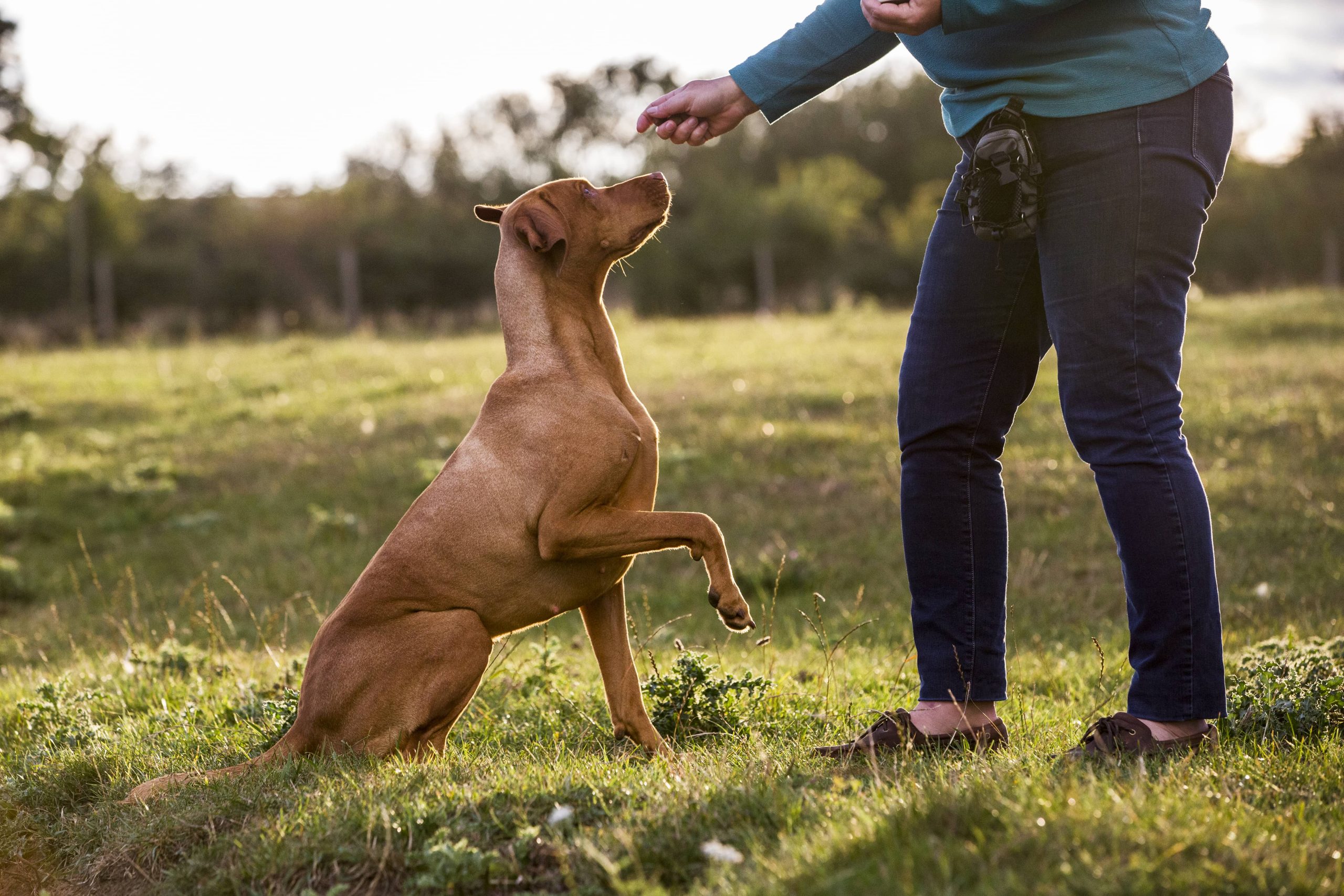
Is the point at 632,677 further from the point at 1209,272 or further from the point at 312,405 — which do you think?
the point at 1209,272

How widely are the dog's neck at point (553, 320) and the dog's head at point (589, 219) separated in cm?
3

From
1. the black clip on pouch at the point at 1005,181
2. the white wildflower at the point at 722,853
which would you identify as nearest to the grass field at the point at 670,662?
the white wildflower at the point at 722,853

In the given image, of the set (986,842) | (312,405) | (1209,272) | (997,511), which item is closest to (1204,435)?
(997,511)

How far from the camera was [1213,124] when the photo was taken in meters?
2.73

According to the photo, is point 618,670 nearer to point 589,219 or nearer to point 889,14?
point 589,219

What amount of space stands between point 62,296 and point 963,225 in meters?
33.0

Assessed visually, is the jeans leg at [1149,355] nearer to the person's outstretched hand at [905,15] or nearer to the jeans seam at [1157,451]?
the jeans seam at [1157,451]

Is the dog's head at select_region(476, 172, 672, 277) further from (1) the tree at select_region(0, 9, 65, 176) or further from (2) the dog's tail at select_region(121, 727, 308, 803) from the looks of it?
(1) the tree at select_region(0, 9, 65, 176)

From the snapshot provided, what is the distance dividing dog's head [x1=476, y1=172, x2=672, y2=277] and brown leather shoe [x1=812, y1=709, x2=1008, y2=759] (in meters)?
1.69

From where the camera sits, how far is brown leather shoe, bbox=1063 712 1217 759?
2699mm

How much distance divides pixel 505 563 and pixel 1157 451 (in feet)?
5.95

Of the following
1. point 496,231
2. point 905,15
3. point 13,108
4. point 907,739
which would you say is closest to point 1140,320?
point 905,15

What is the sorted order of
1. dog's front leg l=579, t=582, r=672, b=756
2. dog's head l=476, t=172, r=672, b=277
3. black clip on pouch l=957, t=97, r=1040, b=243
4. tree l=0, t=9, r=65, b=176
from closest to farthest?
black clip on pouch l=957, t=97, r=1040, b=243 < dog's front leg l=579, t=582, r=672, b=756 < dog's head l=476, t=172, r=672, b=277 < tree l=0, t=9, r=65, b=176

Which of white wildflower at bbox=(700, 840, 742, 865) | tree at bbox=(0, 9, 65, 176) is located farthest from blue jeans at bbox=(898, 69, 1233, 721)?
tree at bbox=(0, 9, 65, 176)
